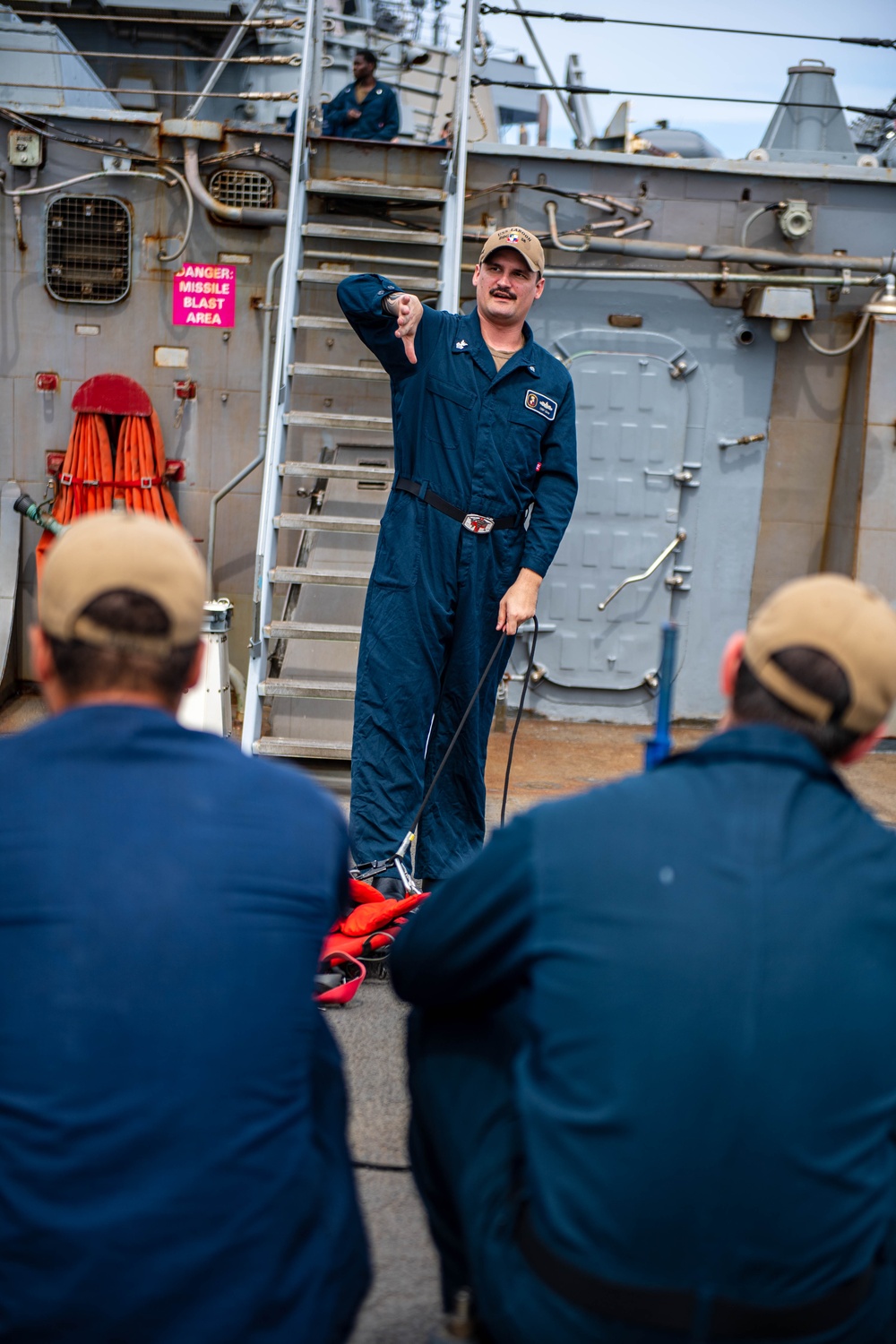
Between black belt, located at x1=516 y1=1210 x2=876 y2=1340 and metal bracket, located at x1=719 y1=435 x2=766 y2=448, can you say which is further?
metal bracket, located at x1=719 y1=435 x2=766 y2=448

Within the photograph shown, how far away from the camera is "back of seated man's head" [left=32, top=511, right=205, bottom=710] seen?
1644mm

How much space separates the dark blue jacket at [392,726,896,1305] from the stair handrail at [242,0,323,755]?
156 inches

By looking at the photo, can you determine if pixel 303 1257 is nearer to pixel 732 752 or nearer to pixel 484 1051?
pixel 484 1051

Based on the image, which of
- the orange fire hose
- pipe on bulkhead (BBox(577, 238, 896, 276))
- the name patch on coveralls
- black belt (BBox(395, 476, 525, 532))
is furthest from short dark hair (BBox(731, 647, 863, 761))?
pipe on bulkhead (BBox(577, 238, 896, 276))

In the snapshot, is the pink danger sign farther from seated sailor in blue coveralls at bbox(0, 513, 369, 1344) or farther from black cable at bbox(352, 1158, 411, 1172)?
seated sailor in blue coveralls at bbox(0, 513, 369, 1344)

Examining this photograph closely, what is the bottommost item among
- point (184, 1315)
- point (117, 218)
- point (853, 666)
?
point (184, 1315)

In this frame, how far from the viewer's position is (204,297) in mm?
7617

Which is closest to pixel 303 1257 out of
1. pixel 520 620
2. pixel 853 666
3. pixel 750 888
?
pixel 750 888

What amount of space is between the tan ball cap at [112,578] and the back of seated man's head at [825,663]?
0.81 meters

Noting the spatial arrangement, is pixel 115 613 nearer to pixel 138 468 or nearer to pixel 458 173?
pixel 458 173

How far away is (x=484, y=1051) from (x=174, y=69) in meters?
10.9

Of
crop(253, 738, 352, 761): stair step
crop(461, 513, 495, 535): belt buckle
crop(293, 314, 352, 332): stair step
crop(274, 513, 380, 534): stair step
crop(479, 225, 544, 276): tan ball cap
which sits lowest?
crop(253, 738, 352, 761): stair step

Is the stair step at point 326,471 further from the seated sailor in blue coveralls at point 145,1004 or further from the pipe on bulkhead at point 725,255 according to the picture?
the seated sailor in blue coveralls at point 145,1004

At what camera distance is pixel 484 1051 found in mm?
1979
